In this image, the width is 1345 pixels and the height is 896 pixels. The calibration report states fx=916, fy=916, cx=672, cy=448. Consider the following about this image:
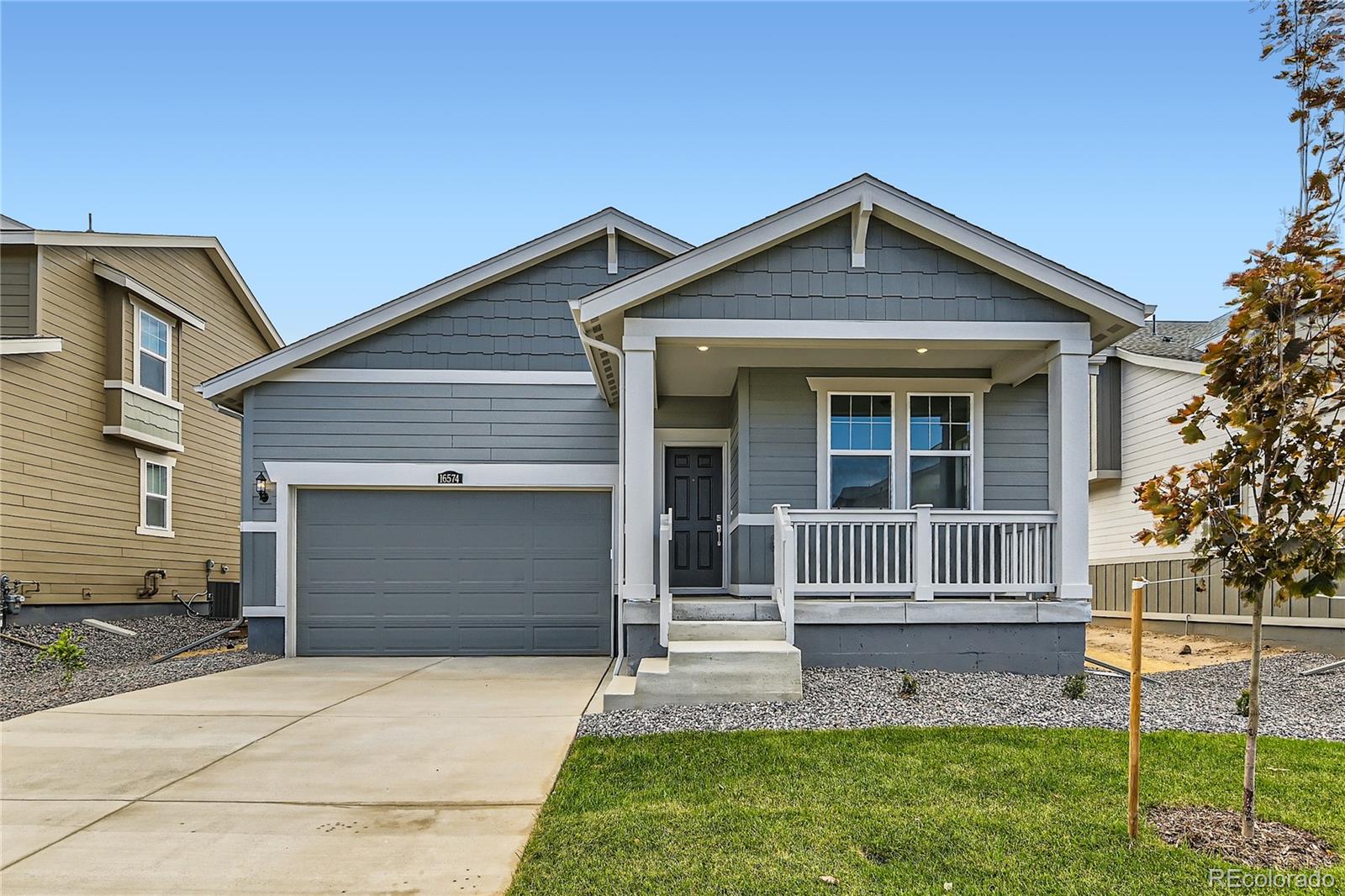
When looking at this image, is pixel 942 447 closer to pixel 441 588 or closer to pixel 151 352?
pixel 441 588

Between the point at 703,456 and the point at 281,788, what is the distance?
7.39 m

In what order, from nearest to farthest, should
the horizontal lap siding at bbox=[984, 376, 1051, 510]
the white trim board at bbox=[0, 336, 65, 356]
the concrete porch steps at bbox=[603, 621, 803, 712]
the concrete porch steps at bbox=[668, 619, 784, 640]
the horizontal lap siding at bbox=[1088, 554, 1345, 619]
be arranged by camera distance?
the concrete porch steps at bbox=[603, 621, 803, 712] < the concrete porch steps at bbox=[668, 619, 784, 640] < the horizontal lap siding at bbox=[984, 376, 1051, 510] < the horizontal lap siding at bbox=[1088, 554, 1345, 619] < the white trim board at bbox=[0, 336, 65, 356]

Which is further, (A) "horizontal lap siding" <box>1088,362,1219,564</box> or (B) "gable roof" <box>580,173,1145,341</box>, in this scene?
(A) "horizontal lap siding" <box>1088,362,1219,564</box>

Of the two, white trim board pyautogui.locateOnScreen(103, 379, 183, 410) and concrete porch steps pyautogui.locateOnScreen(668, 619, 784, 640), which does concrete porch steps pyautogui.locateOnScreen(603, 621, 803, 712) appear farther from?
white trim board pyautogui.locateOnScreen(103, 379, 183, 410)

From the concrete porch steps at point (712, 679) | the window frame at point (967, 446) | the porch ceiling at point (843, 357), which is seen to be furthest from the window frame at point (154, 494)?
the window frame at point (967, 446)

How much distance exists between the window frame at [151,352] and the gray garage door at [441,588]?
5.25 meters

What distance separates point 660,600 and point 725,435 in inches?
158

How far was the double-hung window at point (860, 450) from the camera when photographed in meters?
9.83

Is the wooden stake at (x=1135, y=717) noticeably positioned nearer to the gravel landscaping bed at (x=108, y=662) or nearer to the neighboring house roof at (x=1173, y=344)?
the gravel landscaping bed at (x=108, y=662)

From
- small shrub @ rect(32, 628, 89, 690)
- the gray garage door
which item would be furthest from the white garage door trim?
small shrub @ rect(32, 628, 89, 690)

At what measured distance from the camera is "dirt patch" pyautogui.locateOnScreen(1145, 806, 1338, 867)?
371 cm

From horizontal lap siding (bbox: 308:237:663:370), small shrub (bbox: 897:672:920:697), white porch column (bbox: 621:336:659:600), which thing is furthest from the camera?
horizontal lap siding (bbox: 308:237:663:370)

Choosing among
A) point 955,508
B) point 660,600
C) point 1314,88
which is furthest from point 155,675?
point 1314,88

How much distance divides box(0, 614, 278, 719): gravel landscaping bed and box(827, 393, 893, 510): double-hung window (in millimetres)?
6849
